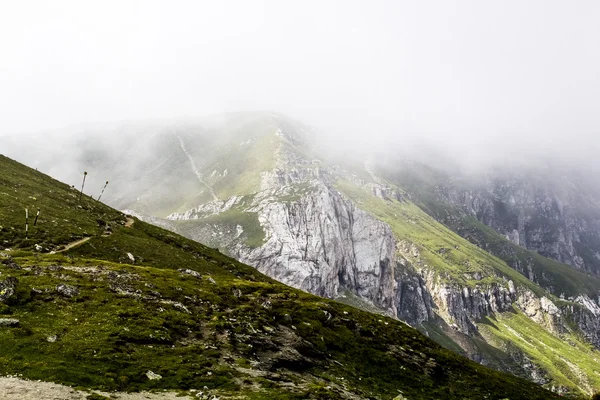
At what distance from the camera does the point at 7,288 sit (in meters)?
41.3

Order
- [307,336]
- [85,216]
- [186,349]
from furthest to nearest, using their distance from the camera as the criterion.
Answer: [85,216] < [307,336] < [186,349]

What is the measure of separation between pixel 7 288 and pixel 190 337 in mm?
19645

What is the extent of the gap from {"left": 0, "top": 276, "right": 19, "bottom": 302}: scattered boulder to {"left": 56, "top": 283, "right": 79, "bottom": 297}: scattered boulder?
195 inches

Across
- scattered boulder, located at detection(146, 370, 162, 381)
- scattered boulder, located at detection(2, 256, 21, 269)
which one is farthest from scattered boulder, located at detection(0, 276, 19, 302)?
scattered boulder, located at detection(146, 370, 162, 381)

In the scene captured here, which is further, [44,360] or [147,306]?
[147,306]

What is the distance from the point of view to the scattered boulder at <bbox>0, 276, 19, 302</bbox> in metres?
40.6

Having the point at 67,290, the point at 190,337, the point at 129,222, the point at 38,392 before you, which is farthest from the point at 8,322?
the point at 129,222

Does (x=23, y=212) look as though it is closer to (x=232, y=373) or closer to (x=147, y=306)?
(x=147, y=306)

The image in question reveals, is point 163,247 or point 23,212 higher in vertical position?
point 23,212

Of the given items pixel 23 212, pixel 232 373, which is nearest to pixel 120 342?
pixel 232 373

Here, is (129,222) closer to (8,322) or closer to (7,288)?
(7,288)

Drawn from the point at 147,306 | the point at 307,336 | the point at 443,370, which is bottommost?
the point at 443,370

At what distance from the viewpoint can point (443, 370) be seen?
7088 centimetres

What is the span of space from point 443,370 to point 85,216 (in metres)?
94.8
